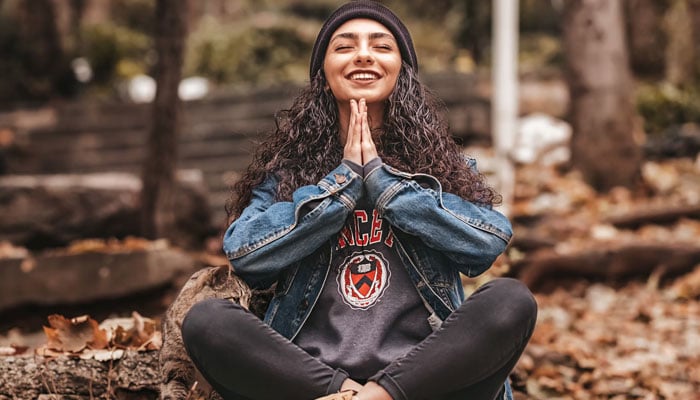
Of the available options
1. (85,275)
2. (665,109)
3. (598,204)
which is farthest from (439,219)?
A: (665,109)

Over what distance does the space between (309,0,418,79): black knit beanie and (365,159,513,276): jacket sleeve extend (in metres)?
0.49

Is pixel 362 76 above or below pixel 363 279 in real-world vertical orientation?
above

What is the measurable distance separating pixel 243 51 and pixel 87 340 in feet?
39.1

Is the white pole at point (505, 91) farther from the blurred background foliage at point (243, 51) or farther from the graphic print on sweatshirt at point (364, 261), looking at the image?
the graphic print on sweatshirt at point (364, 261)

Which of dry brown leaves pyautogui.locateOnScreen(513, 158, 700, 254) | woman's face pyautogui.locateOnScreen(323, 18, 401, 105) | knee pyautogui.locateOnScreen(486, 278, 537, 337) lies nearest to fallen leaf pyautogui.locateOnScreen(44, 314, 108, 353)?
woman's face pyautogui.locateOnScreen(323, 18, 401, 105)

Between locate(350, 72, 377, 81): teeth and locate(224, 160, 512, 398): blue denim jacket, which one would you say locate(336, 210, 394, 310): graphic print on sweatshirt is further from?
locate(350, 72, 377, 81): teeth

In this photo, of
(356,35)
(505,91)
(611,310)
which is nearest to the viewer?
(356,35)

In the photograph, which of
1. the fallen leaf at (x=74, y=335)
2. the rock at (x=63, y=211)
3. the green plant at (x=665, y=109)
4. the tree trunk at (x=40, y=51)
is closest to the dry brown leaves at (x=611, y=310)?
the green plant at (x=665, y=109)

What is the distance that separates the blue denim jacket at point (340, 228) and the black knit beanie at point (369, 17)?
1.57 ft

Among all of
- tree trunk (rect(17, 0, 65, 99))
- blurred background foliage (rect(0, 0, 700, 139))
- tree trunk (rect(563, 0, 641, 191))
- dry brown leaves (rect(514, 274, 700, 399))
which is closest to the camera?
dry brown leaves (rect(514, 274, 700, 399))

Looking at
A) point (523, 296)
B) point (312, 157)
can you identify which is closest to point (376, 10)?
point (312, 157)

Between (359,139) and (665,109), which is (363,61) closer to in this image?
(359,139)

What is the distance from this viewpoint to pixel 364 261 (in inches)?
124

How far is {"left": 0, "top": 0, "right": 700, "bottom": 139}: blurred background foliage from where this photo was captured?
1191 cm
